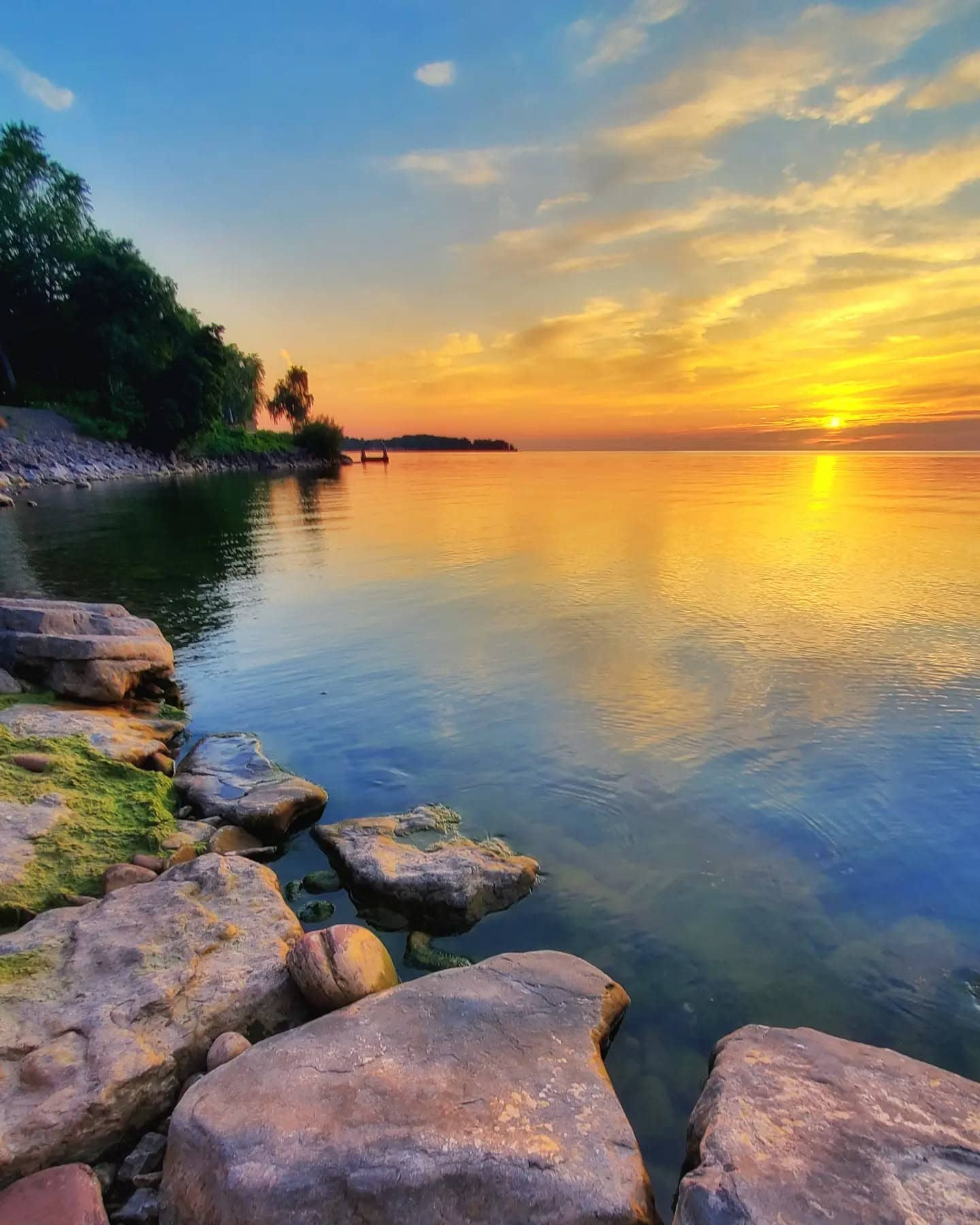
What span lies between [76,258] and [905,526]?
89404mm

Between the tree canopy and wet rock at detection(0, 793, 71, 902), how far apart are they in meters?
78.7

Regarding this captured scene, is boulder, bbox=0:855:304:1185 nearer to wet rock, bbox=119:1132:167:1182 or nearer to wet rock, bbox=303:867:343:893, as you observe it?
wet rock, bbox=119:1132:167:1182

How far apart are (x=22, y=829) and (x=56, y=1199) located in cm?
445

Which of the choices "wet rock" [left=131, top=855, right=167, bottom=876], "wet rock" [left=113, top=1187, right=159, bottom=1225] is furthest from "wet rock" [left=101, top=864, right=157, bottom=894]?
"wet rock" [left=113, top=1187, right=159, bottom=1225]

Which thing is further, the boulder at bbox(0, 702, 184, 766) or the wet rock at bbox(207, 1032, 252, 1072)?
the boulder at bbox(0, 702, 184, 766)

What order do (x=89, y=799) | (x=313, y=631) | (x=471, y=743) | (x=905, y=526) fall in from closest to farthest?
(x=89, y=799) < (x=471, y=743) < (x=313, y=631) < (x=905, y=526)

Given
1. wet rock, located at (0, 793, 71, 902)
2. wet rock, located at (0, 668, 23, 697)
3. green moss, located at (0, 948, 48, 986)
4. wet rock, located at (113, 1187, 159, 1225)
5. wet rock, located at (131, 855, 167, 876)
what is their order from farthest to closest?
wet rock, located at (0, 668, 23, 697) → wet rock, located at (131, 855, 167, 876) → wet rock, located at (0, 793, 71, 902) → green moss, located at (0, 948, 48, 986) → wet rock, located at (113, 1187, 159, 1225)

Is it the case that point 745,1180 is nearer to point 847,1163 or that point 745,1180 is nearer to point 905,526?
point 847,1163

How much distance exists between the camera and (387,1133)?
11.9 ft

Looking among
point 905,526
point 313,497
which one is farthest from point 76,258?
point 905,526

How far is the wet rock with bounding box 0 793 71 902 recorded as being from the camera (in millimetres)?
6344

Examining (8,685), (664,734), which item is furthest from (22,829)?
(664,734)

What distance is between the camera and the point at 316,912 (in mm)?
6633

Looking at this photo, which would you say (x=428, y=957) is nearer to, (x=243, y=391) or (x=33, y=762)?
(x=33, y=762)
